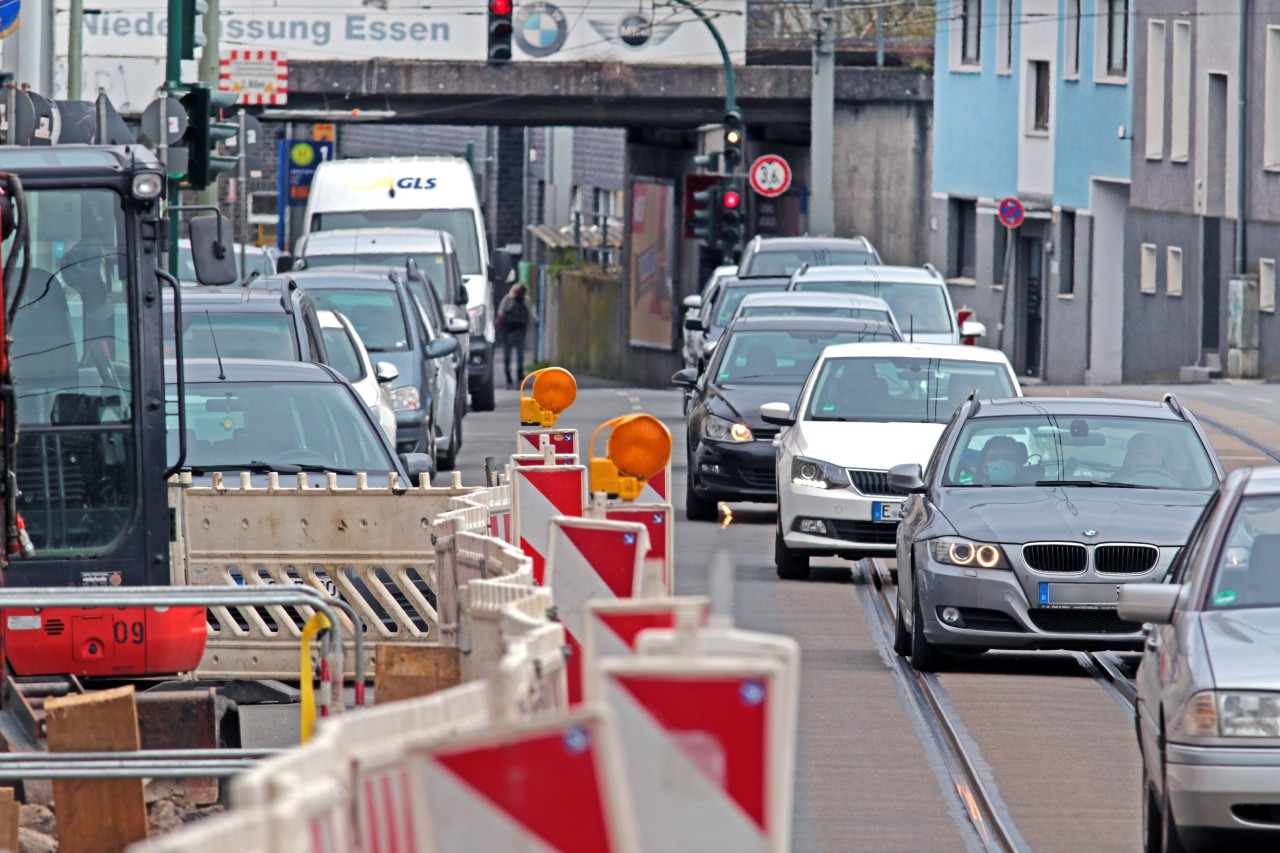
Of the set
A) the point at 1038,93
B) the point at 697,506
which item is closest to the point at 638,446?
the point at 697,506

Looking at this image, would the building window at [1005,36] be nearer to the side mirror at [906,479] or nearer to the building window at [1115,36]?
the building window at [1115,36]

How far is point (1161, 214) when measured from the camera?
1795 inches

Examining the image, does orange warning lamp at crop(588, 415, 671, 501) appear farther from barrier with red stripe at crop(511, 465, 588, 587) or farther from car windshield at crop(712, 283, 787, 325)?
car windshield at crop(712, 283, 787, 325)

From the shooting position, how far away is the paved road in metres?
9.01

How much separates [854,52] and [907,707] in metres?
46.3

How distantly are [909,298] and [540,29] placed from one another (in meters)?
26.1

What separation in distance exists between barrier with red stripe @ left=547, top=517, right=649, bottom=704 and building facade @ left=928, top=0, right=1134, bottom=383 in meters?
38.5

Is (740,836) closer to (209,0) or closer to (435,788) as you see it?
(435,788)

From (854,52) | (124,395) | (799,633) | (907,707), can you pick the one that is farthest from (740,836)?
(854,52)

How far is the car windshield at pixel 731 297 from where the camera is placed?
96.7 feet

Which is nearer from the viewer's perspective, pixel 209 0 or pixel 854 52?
pixel 209 0

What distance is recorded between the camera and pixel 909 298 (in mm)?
27234

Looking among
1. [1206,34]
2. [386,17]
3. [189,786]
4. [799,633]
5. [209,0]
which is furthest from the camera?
[386,17]

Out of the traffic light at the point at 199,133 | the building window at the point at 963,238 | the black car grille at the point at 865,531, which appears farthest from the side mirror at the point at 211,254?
the building window at the point at 963,238
